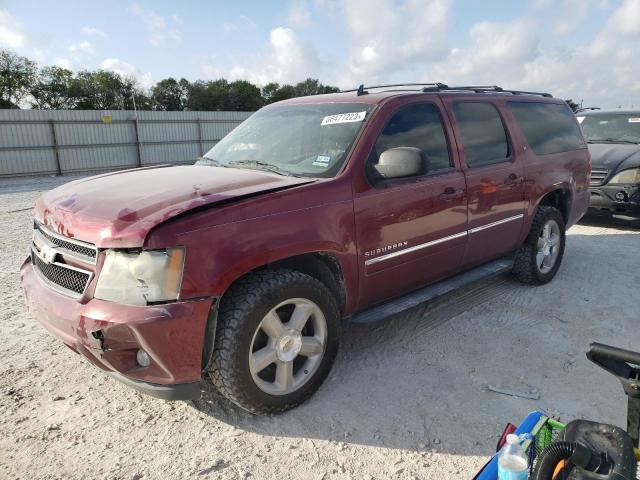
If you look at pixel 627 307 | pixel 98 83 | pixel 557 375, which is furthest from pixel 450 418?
pixel 98 83

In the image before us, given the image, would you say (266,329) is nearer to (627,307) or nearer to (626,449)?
(626,449)

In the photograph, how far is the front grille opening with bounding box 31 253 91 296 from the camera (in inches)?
102

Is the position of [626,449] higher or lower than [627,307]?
higher

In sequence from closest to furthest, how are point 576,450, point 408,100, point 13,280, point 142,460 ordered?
1. point 576,450
2. point 142,460
3. point 408,100
4. point 13,280

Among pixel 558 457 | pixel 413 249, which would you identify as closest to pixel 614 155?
pixel 413 249

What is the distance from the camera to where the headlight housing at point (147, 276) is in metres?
2.37

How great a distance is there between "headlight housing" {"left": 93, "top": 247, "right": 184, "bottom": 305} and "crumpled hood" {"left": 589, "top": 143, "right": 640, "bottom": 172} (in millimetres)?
7471

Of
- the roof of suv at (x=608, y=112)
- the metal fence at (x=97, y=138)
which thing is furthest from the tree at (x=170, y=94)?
the roof of suv at (x=608, y=112)

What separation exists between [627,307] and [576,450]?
3.88 meters

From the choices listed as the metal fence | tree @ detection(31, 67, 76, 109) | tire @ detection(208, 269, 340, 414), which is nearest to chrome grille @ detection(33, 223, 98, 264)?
tire @ detection(208, 269, 340, 414)

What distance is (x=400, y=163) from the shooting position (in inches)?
124

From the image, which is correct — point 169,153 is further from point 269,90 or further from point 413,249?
point 269,90

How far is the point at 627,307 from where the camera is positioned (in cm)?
450

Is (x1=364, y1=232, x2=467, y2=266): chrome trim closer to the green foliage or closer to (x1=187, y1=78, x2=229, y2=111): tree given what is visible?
the green foliage
